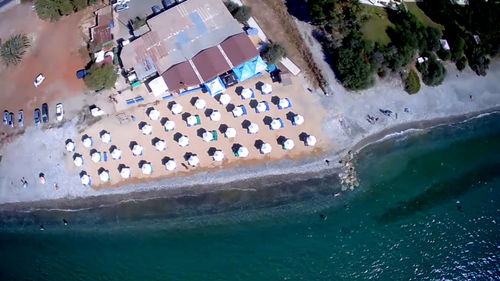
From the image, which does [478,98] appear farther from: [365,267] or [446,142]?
[365,267]

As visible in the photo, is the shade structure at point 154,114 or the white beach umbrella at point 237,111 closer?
the white beach umbrella at point 237,111

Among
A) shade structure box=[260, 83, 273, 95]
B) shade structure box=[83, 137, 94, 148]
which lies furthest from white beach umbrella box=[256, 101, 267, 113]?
shade structure box=[83, 137, 94, 148]

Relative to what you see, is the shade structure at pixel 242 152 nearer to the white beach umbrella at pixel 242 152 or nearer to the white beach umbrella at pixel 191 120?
the white beach umbrella at pixel 242 152

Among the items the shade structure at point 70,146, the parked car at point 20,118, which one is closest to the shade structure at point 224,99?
the shade structure at point 70,146

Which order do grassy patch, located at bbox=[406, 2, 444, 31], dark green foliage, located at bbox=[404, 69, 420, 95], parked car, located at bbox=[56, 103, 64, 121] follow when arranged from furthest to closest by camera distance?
grassy patch, located at bbox=[406, 2, 444, 31] < parked car, located at bbox=[56, 103, 64, 121] < dark green foliage, located at bbox=[404, 69, 420, 95]

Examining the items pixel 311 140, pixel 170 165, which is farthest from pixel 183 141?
pixel 311 140

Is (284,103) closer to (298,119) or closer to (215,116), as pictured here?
(298,119)

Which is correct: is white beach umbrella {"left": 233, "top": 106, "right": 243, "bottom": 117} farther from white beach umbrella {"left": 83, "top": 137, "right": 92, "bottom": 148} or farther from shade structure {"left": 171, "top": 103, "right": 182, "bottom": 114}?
white beach umbrella {"left": 83, "top": 137, "right": 92, "bottom": 148}
